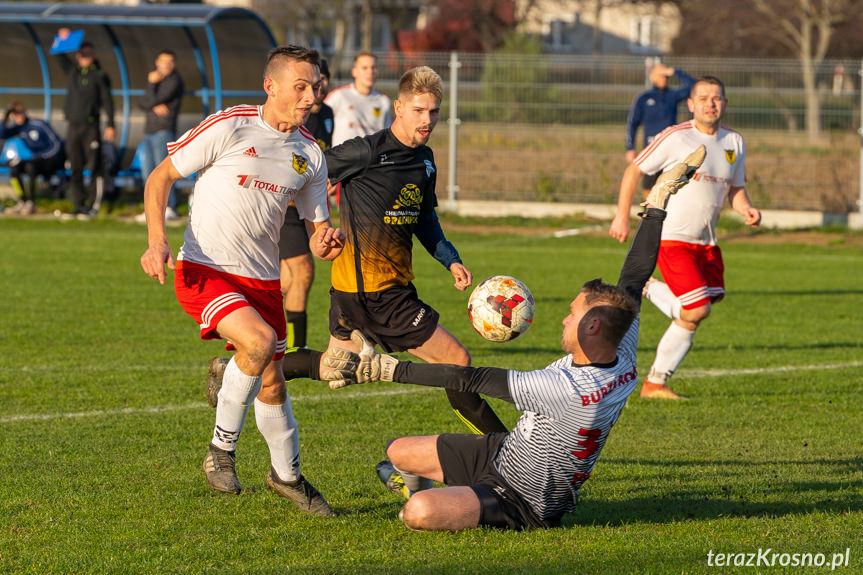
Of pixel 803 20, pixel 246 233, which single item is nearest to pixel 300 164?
pixel 246 233

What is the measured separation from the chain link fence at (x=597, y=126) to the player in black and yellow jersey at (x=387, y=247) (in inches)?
573

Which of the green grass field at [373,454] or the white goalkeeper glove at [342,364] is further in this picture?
the green grass field at [373,454]

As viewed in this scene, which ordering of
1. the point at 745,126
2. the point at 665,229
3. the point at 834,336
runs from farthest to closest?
the point at 745,126 → the point at 834,336 → the point at 665,229

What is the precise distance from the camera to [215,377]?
5.88 m

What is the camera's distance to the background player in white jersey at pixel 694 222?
8.70m

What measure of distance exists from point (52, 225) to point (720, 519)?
622 inches

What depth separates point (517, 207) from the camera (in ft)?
69.5

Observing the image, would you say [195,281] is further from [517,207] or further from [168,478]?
[517,207]

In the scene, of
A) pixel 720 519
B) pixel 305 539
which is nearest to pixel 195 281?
pixel 305 539

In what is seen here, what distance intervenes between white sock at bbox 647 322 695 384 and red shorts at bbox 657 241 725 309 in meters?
0.21

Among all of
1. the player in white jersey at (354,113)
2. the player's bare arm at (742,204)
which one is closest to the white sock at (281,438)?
the player's bare arm at (742,204)

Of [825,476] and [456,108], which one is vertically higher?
[456,108]

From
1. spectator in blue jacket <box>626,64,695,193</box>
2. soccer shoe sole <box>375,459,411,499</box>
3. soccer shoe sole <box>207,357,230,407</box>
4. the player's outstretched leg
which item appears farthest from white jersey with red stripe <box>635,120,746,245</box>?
spectator in blue jacket <box>626,64,695,193</box>

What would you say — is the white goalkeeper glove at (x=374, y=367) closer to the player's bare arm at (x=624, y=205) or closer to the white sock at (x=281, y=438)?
the white sock at (x=281, y=438)
